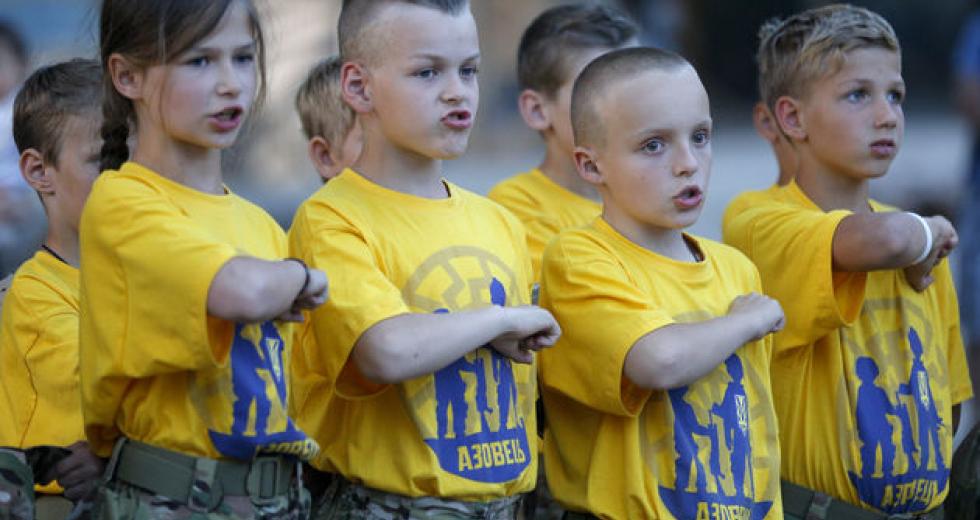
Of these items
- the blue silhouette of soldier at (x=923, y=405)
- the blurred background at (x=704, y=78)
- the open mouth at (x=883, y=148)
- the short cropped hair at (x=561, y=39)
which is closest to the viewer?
the blue silhouette of soldier at (x=923, y=405)

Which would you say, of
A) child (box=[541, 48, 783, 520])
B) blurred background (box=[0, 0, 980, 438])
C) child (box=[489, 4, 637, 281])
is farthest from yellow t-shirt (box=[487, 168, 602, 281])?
blurred background (box=[0, 0, 980, 438])

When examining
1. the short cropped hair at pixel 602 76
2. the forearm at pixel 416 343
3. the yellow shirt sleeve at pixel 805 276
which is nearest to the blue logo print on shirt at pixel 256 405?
the forearm at pixel 416 343

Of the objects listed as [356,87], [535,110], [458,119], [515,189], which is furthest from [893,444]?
[356,87]

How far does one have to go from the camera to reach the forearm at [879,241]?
174 inches

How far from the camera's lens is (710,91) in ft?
43.4

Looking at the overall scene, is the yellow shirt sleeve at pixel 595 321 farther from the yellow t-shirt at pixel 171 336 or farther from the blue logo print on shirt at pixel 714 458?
the yellow t-shirt at pixel 171 336

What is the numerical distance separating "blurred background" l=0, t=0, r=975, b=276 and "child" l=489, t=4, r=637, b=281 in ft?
11.1

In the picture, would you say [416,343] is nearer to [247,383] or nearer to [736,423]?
[247,383]

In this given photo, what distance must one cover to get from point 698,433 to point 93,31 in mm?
1822

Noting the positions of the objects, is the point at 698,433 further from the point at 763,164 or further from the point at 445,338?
the point at 763,164

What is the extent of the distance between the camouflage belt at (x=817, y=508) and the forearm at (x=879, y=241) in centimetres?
64

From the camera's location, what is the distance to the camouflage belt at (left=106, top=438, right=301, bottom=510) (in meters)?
3.69

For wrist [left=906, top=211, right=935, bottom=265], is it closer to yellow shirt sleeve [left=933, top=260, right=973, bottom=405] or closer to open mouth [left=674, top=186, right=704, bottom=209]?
yellow shirt sleeve [left=933, top=260, right=973, bottom=405]

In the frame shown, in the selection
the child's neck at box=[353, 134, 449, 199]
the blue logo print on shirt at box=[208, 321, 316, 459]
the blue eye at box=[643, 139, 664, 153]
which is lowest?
the blue logo print on shirt at box=[208, 321, 316, 459]
